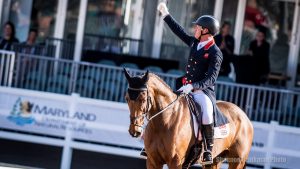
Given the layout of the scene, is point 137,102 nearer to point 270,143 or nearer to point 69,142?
point 69,142

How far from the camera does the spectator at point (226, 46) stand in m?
17.7

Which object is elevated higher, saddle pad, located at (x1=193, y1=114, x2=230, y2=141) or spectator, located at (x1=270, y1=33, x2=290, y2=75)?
spectator, located at (x1=270, y1=33, x2=290, y2=75)

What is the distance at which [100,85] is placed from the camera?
648 inches

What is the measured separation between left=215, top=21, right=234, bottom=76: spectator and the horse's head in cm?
780

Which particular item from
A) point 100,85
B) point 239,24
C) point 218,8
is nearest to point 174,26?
point 100,85

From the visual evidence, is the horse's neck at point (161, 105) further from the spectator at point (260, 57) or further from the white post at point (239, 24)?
the white post at point (239, 24)

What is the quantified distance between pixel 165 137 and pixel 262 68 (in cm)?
794

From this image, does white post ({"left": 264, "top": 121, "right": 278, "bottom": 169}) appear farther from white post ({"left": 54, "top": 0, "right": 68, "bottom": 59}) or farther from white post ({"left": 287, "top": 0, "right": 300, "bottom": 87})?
white post ({"left": 54, "top": 0, "right": 68, "bottom": 59})

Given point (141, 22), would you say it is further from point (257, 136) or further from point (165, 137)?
point (165, 137)

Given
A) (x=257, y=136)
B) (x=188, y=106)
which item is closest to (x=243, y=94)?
(x=257, y=136)

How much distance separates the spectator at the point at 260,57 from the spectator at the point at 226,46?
1.59 ft

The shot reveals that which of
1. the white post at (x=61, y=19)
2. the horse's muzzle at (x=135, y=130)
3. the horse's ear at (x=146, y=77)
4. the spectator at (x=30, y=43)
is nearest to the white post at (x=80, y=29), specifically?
the white post at (x=61, y=19)

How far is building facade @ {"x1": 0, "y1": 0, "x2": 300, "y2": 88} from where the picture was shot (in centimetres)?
1934

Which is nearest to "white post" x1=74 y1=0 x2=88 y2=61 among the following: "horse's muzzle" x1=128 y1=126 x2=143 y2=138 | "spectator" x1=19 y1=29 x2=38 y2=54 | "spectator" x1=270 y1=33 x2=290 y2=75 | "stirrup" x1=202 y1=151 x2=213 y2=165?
"spectator" x1=19 y1=29 x2=38 y2=54
